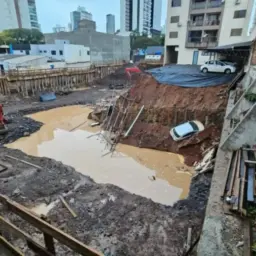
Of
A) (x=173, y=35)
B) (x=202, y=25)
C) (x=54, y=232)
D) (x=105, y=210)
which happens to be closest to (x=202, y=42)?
(x=202, y=25)

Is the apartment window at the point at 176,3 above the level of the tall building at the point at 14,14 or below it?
below

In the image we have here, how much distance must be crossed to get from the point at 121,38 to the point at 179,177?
41.5 m

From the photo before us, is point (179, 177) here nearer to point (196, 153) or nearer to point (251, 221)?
point (196, 153)

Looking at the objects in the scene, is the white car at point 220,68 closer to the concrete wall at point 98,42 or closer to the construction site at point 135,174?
the construction site at point 135,174

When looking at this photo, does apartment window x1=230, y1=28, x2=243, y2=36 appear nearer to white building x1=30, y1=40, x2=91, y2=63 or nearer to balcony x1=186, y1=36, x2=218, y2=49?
balcony x1=186, y1=36, x2=218, y2=49

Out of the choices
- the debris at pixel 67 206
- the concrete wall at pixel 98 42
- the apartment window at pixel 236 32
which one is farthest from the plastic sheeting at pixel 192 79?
the concrete wall at pixel 98 42

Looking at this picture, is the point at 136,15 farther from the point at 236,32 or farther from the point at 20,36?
the point at 236,32

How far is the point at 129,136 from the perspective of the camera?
42.0 ft

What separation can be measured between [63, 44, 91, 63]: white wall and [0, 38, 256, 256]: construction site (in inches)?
658

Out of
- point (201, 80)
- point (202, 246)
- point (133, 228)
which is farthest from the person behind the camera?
point (201, 80)

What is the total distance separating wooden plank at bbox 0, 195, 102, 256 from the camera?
7.18 feet

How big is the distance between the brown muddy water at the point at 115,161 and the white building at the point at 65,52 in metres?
21.7

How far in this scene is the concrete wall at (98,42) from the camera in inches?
1508

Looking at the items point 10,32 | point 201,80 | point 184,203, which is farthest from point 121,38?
point 184,203
